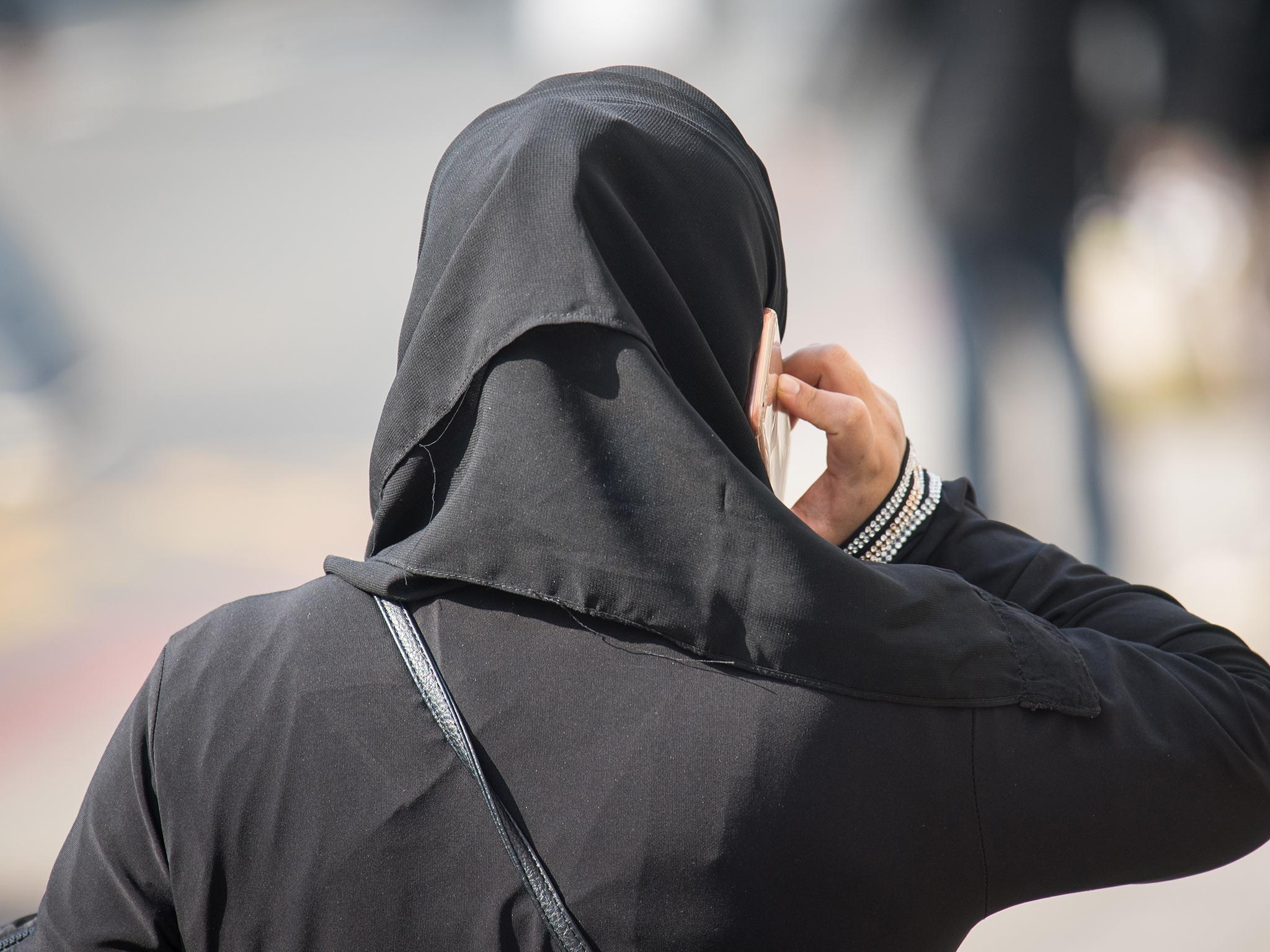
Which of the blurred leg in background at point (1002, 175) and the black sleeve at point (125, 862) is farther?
the blurred leg in background at point (1002, 175)

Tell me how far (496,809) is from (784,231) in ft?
7.46

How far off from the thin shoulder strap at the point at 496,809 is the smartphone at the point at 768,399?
0.26 meters

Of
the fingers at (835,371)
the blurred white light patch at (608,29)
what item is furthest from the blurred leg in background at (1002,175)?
the fingers at (835,371)

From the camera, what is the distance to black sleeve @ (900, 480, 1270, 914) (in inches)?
19.4

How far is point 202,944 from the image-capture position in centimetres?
51

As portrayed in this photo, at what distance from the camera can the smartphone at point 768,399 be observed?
2.12ft

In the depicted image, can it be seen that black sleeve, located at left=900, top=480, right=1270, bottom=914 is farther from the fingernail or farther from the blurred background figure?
the blurred background figure

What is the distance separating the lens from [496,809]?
477mm

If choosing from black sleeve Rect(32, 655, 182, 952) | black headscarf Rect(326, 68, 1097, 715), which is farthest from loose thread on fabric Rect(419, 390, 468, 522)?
black sleeve Rect(32, 655, 182, 952)

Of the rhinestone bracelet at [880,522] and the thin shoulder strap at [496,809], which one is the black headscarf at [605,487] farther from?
the rhinestone bracelet at [880,522]

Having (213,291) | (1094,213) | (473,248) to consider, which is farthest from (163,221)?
(1094,213)

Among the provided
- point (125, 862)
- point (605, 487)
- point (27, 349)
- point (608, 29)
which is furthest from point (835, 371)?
point (27, 349)

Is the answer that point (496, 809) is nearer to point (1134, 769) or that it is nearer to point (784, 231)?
point (1134, 769)

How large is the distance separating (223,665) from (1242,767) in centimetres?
58
